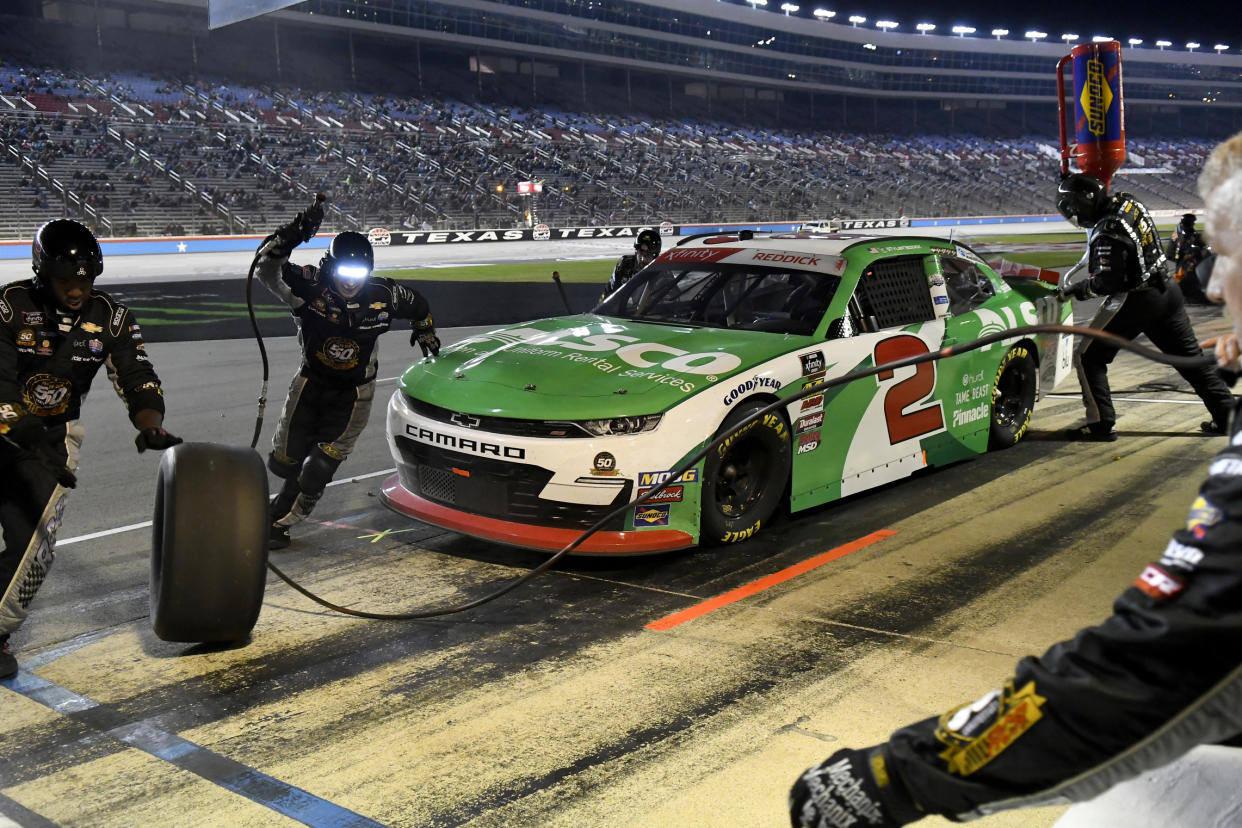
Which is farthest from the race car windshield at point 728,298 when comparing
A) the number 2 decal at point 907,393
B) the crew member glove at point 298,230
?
the crew member glove at point 298,230

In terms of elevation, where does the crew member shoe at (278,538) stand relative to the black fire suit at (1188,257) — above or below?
below

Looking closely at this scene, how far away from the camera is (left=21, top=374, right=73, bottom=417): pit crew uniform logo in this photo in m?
4.12

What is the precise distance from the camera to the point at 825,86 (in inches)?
3073

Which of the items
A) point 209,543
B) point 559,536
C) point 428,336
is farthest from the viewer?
point 428,336

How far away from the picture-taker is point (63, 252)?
3990mm

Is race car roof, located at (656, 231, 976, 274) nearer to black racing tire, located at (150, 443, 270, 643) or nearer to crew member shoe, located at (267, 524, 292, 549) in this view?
crew member shoe, located at (267, 524, 292, 549)

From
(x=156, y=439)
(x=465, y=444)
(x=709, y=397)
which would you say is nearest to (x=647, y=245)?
(x=709, y=397)

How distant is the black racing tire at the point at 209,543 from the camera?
3756mm

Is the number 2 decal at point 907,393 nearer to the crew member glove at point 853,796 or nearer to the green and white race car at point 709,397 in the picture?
the green and white race car at point 709,397

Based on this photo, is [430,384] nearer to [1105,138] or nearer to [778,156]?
[1105,138]

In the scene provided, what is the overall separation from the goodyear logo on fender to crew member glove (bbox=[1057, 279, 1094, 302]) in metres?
2.79

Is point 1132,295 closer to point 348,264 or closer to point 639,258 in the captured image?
point 639,258

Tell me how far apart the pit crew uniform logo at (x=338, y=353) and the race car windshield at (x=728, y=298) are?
178 cm

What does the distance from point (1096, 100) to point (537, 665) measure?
8426mm
